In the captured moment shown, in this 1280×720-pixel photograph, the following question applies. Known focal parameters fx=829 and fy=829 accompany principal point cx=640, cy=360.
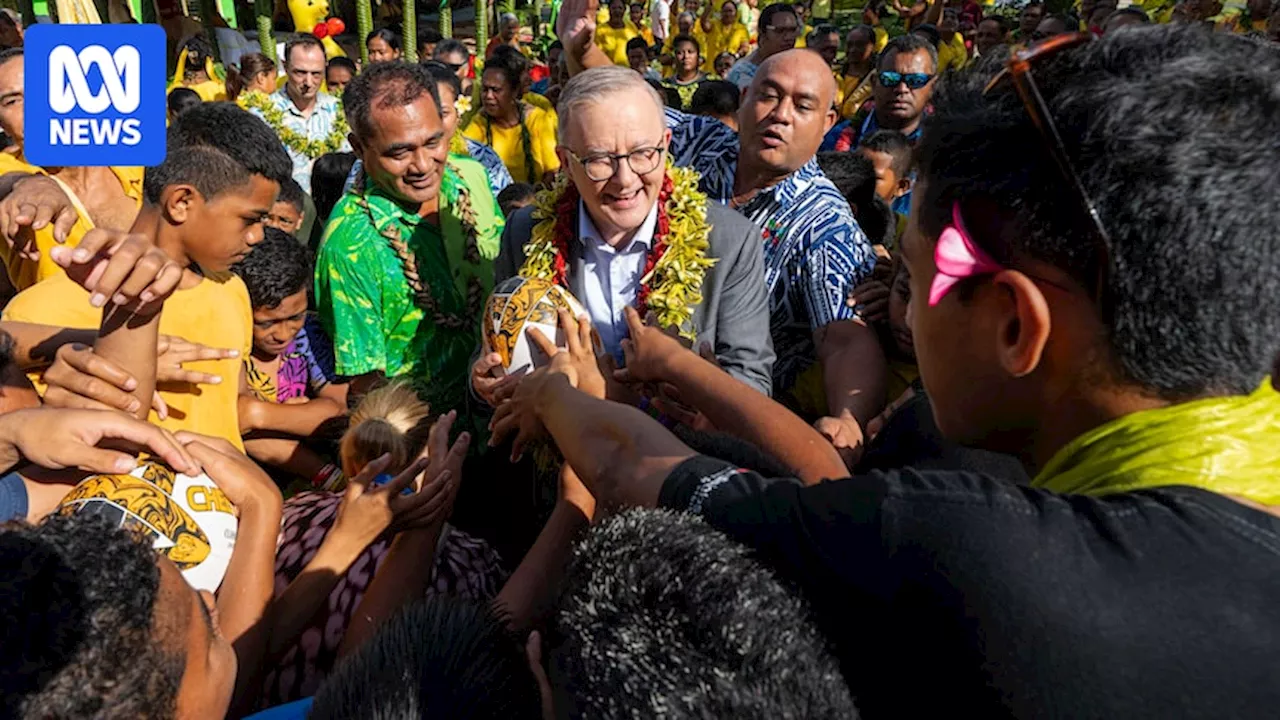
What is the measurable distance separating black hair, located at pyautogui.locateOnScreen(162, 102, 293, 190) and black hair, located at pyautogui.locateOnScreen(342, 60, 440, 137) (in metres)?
0.41

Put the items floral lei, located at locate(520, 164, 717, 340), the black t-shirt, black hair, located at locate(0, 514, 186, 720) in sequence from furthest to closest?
floral lei, located at locate(520, 164, 717, 340) < black hair, located at locate(0, 514, 186, 720) < the black t-shirt

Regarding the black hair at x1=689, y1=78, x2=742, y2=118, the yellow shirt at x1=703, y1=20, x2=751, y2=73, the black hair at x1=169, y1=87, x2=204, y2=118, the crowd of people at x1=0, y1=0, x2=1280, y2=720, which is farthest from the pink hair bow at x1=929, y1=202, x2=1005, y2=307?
the yellow shirt at x1=703, y1=20, x2=751, y2=73

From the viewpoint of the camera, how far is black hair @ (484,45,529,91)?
6.96 metres

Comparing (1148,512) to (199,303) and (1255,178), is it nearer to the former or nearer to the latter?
(1255,178)

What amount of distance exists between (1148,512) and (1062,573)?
12 centimetres

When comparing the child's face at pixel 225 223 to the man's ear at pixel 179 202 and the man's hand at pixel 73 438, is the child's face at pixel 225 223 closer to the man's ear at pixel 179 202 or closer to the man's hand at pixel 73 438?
the man's ear at pixel 179 202

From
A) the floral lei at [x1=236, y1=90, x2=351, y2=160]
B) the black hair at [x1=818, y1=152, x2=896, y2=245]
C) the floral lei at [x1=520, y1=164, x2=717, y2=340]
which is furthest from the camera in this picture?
the floral lei at [x1=236, y1=90, x2=351, y2=160]

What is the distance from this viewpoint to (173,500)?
2.05m

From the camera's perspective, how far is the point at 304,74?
7.23 metres

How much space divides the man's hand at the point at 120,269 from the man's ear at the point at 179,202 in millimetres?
650

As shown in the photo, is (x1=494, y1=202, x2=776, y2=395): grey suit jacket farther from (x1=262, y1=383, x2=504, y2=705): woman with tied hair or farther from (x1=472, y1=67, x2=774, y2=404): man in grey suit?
(x1=262, y1=383, x2=504, y2=705): woman with tied hair

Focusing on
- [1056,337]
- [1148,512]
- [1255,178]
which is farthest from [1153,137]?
[1148,512]

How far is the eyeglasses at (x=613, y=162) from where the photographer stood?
2533 mm

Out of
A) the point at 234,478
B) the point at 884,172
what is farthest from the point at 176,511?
the point at 884,172
